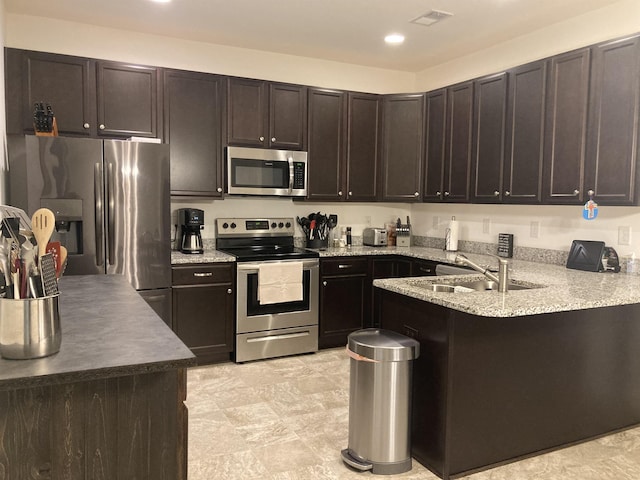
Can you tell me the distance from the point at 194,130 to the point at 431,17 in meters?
2.01

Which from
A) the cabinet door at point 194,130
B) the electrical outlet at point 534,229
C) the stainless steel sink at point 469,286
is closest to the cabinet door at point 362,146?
the cabinet door at point 194,130

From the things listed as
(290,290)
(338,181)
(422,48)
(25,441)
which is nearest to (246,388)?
(290,290)

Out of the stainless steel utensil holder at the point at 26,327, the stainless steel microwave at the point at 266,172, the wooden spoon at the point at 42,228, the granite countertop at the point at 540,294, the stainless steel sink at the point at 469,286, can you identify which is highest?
the stainless steel microwave at the point at 266,172

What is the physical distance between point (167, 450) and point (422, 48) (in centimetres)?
396

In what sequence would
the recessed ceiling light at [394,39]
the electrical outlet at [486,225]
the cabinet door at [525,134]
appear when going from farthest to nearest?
the electrical outlet at [486,225], the recessed ceiling light at [394,39], the cabinet door at [525,134]

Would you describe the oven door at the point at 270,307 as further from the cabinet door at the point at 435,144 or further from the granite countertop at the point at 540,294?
the granite countertop at the point at 540,294

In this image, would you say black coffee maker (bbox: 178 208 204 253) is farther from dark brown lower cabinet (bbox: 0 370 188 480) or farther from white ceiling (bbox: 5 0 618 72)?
dark brown lower cabinet (bbox: 0 370 188 480)

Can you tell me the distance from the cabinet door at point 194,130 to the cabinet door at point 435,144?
1.86 metres

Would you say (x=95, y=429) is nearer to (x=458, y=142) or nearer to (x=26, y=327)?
(x=26, y=327)

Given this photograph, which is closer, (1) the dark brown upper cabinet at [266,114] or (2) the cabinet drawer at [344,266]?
(1) the dark brown upper cabinet at [266,114]

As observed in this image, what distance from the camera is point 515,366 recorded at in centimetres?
253

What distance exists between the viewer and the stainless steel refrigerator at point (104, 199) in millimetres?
3309

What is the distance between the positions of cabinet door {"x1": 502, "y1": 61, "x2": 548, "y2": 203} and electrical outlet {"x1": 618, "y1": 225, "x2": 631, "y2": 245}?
0.54 meters

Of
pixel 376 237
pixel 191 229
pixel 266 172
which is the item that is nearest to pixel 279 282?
pixel 191 229
